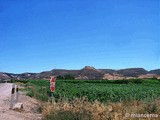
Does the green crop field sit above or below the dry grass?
above

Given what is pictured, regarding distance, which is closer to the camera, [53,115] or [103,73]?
[53,115]

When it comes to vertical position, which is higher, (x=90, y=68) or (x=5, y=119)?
(x=90, y=68)

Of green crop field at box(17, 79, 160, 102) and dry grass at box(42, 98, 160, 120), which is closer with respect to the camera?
dry grass at box(42, 98, 160, 120)

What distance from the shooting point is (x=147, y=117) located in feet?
45.1

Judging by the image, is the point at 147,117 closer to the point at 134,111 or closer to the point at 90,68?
the point at 134,111

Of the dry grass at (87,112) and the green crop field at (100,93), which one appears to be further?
the green crop field at (100,93)

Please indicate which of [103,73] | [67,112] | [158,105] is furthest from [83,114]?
[103,73]

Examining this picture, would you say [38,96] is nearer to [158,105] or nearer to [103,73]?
[158,105]

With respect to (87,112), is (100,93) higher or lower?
higher

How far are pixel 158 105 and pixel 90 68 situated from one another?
6447 inches

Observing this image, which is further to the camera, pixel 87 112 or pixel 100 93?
pixel 100 93

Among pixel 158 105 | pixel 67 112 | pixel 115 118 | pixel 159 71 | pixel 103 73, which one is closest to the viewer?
pixel 115 118

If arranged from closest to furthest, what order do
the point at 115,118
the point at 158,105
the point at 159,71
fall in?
the point at 115,118
the point at 158,105
the point at 159,71

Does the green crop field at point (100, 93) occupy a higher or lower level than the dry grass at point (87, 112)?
higher
